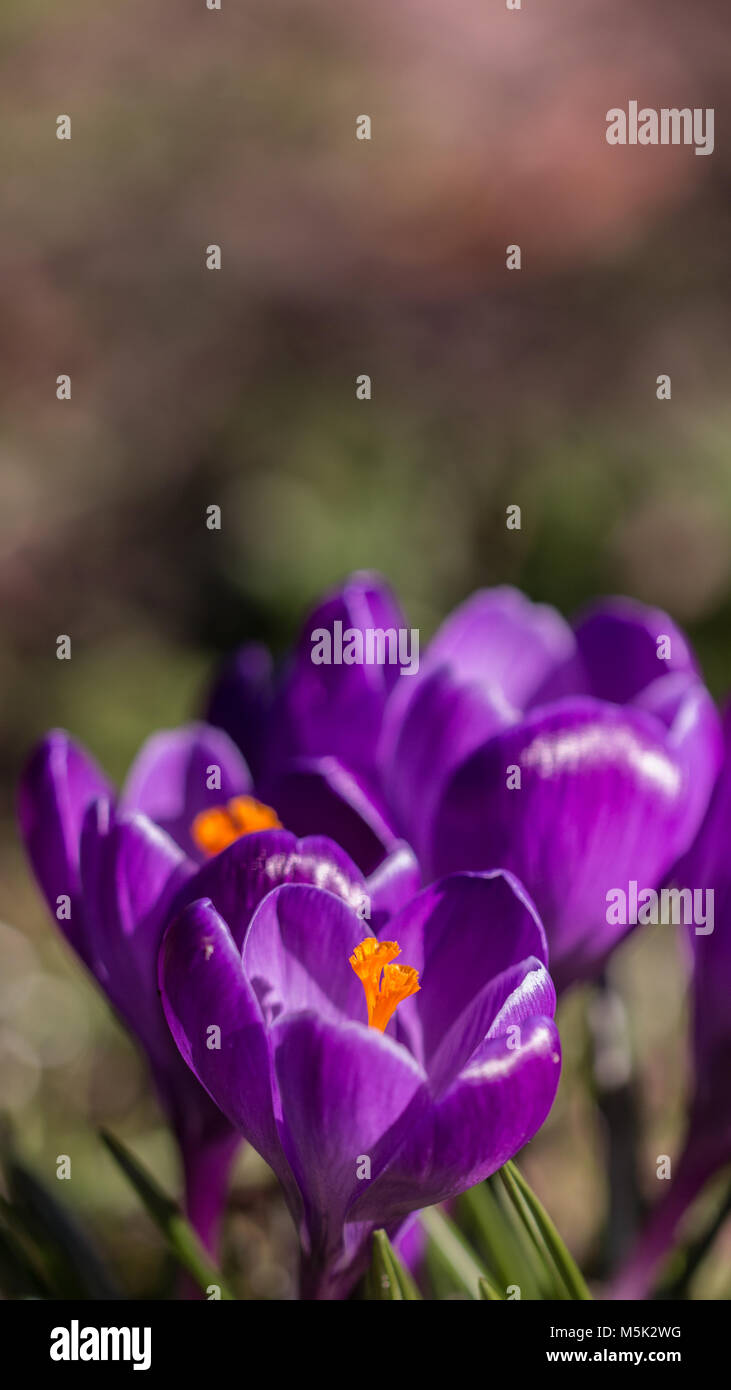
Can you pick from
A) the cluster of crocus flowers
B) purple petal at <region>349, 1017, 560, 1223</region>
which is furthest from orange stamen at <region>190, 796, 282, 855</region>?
purple petal at <region>349, 1017, 560, 1223</region>

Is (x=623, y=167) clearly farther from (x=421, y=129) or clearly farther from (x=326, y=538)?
(x=326, y=538)

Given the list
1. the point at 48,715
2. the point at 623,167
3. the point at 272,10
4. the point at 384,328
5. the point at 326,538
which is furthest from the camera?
the point at 272,10

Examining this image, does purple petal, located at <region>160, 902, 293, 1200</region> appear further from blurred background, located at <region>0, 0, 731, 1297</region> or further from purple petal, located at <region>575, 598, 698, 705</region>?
blurred background, located at <region>0, 0, 731, 1297</region>

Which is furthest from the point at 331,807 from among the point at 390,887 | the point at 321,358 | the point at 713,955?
the point at 321,358

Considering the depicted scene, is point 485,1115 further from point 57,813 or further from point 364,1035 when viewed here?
point 57,813

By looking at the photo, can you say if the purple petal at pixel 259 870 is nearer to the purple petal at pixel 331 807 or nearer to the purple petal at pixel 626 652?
the purple petal at pixel 331 807

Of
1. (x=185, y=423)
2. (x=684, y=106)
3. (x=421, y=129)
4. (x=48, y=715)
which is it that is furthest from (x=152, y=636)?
(x=684, y=106)
